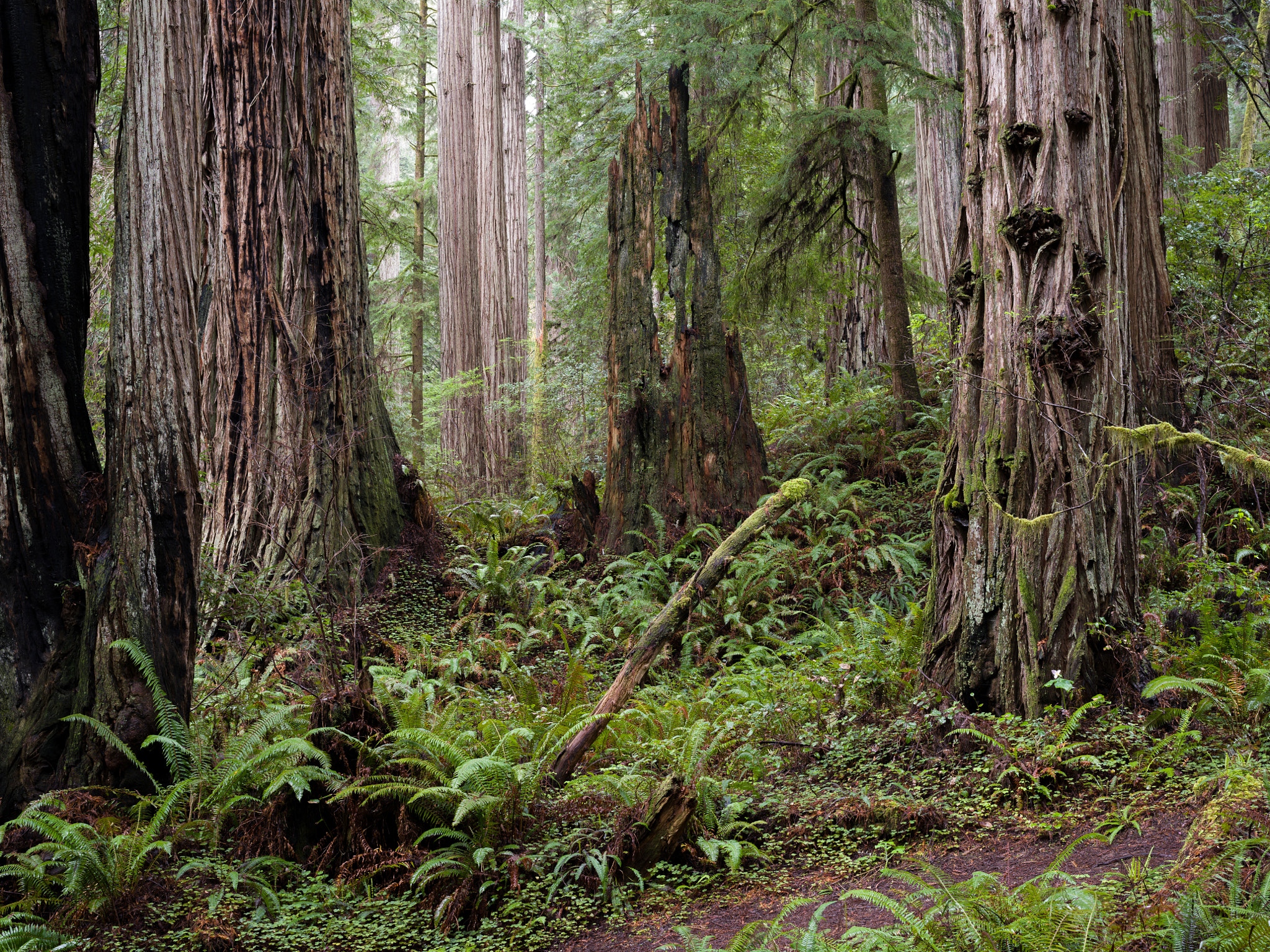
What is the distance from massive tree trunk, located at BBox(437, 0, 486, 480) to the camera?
13.5 meters

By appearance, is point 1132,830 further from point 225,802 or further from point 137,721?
point 137,721

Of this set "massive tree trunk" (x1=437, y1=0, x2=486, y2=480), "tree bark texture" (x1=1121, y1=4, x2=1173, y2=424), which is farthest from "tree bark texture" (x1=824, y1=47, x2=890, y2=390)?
"massive tree trunk" (x1=437, y1=0, x2=486, y2=480)

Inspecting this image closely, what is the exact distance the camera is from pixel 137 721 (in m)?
4.21

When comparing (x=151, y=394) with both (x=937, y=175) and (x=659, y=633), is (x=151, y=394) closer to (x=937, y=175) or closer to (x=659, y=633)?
(x=659, y=633)


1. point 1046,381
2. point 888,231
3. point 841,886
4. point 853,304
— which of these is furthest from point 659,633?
point 853,304

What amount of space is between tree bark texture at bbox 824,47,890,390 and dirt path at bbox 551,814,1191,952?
7.68 meters

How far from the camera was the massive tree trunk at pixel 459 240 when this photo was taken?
13.5 metres

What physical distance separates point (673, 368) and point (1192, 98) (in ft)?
33.8

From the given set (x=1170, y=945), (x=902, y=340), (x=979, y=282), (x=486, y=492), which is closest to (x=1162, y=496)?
(x=979, y=282)

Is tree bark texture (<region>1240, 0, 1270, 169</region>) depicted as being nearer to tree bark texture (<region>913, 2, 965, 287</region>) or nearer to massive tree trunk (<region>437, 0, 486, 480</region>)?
tree bark texture (<region>913, 2, 965, 287</region>)

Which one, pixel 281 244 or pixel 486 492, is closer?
pixel 281 244

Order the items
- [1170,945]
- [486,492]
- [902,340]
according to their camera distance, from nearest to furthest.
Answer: [1170,945]
[902,340]
[486,492]

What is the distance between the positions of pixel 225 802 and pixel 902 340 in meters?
7.92

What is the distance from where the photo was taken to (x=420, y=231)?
20266 mm
